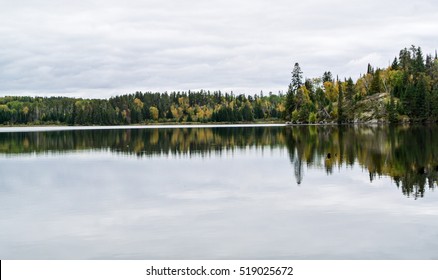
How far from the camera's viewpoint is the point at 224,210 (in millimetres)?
32125

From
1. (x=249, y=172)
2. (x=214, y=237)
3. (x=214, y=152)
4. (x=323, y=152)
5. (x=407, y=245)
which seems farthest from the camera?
(x=214, y=152)

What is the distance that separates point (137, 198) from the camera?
37250 millimetres

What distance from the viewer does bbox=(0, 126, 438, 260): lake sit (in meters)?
23.4

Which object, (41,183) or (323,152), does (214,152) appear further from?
(41,183)

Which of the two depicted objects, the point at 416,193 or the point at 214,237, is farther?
the point at 416,193

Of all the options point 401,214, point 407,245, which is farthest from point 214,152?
point 407,245

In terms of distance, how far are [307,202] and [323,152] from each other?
123 feet

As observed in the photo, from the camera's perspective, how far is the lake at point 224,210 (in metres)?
23.4

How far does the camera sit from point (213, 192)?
3931 cm

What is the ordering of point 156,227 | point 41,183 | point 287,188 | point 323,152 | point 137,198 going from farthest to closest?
point 323,152, point 41,183, point 287,188, point 137,198, point 156,227

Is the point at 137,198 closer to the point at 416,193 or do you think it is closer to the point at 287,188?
the point at 287,188

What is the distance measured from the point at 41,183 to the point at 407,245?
3322 cm
